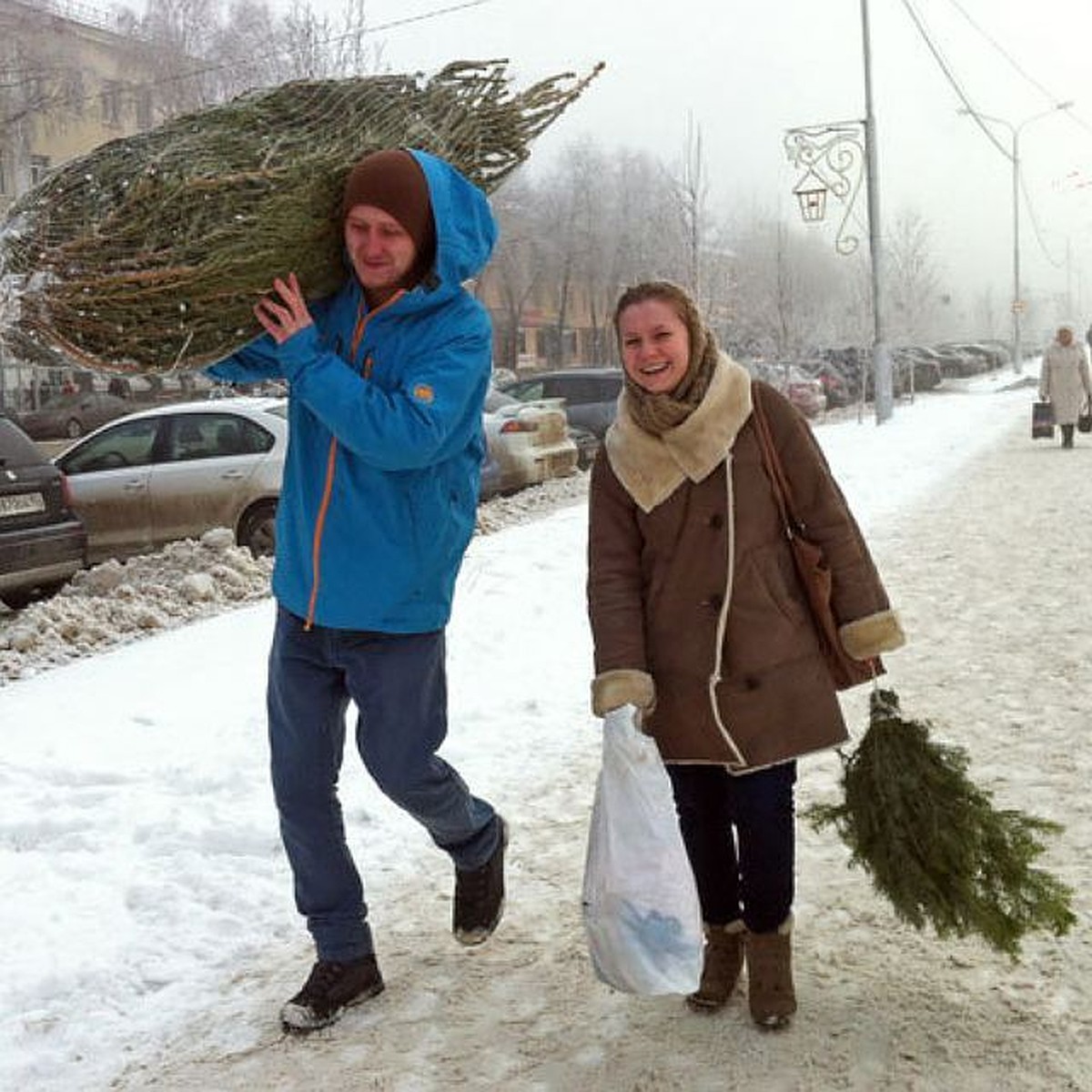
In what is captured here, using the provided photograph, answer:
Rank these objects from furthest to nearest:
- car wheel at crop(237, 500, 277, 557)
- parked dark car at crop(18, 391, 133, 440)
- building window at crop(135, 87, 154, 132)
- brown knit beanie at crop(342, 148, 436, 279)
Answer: building window at crop(135, 87, 154, 132) → parked dark car at crop(18, 391, 133, 440) → car wheel at crop(237, 500, 277, 557) → brown knit beanie at crop(342, 148, 436, 279)

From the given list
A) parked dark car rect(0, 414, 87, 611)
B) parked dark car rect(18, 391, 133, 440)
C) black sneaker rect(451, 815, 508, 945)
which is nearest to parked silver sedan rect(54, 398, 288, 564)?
parked dark car rect(0, 414, 87, 611)

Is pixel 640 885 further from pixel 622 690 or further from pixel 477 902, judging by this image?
pixel 477 902

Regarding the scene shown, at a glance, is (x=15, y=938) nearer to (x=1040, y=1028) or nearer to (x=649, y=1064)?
(x=649, y=1064)

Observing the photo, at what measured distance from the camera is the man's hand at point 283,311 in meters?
2.78

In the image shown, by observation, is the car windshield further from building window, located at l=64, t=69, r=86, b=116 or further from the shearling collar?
building window, located at l=64, t=69, r=86, b=116

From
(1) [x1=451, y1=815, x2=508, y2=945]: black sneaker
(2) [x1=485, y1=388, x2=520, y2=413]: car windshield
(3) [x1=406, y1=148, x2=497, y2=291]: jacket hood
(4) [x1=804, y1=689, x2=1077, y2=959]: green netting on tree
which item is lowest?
(1) [x1=451, y1=815, x2=508, y2=945]: black sneaker

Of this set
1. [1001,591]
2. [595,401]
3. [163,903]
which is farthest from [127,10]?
[163,903]

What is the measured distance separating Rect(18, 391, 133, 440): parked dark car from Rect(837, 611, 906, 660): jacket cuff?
1316 inches

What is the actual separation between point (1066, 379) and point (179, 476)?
39.3 ft

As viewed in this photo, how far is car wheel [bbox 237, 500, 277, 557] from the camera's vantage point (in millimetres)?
10836

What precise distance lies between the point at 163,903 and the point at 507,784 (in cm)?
144

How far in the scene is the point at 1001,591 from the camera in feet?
26.3

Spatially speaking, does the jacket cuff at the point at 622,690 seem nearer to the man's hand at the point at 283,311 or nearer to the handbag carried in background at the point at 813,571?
the handbag carried in background at the point at 813,571

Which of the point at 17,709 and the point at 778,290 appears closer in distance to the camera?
the point at 17,709
